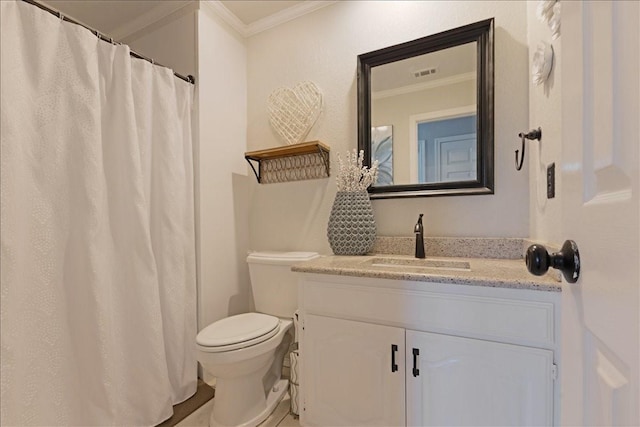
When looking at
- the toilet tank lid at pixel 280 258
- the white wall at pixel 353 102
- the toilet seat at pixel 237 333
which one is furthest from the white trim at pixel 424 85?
the toilet seat at pixel 237 333

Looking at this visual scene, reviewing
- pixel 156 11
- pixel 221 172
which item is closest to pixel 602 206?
pixel 221 172

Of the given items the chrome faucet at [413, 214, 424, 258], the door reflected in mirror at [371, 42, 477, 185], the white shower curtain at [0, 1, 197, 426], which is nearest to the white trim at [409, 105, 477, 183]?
the door reflected in mirror at [371, 42, 477, 185]

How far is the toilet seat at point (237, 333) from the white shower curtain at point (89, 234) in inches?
11.0

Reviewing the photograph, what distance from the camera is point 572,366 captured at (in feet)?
1.50

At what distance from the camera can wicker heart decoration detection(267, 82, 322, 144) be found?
179cm

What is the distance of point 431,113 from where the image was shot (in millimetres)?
1477

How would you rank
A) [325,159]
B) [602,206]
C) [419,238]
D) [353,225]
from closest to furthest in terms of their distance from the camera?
1. [602,206]
2. [419,238]
3. [353,225]
4. [325,159]

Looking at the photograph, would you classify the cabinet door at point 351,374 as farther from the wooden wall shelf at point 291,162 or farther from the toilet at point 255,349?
the wooden wall shelf at point 291,162

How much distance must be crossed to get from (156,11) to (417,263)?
2297 mm

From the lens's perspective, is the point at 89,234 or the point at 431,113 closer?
the point at 89,234

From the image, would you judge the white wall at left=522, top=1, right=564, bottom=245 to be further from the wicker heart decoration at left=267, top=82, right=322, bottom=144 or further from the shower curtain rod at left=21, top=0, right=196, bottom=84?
the shower curtain rod at left=21, top=0, right=196, bottom=84

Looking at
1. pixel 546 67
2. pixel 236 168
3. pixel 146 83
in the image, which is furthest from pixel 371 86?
pixel 146 83

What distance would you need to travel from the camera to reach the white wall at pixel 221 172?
1.72 m

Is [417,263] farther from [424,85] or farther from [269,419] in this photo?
[269,419]
